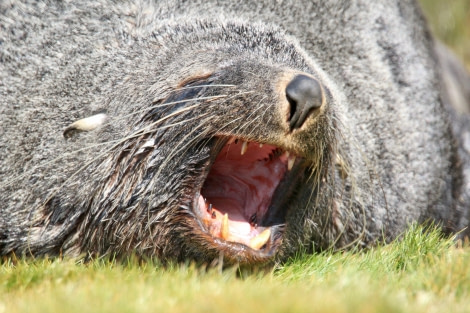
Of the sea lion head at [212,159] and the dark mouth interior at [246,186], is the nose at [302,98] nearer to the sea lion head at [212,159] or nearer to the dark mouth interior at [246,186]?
the sea lion head at [212,159]

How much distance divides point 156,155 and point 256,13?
1.86 metres

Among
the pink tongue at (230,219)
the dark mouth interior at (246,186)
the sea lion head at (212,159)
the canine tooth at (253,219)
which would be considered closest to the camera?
the sea lion head at (212,159)

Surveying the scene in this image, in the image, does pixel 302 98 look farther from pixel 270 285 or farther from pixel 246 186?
pixel 270 285

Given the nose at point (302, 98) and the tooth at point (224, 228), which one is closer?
the nose at point (302, 98)

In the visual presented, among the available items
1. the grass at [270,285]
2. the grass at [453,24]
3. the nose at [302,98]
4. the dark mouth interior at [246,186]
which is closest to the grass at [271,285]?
the grass at [270,285]

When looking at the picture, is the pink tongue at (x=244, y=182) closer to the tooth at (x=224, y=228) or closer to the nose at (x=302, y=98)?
the tooth at (x=224, y=228)

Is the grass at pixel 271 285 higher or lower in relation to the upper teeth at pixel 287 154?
lower

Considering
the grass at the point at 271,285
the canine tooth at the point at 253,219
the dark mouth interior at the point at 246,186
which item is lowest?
the grass at the point at 271,285

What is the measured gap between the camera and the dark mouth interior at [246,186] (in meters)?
4.83

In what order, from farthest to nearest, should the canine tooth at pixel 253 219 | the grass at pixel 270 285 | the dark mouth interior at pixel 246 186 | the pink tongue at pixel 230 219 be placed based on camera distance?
the canine tooth at pixel 253 219 → the dark mouth interior at pixel 246 186 → the pink tongue at pixel 230 219 → the grass at pixel 270 285

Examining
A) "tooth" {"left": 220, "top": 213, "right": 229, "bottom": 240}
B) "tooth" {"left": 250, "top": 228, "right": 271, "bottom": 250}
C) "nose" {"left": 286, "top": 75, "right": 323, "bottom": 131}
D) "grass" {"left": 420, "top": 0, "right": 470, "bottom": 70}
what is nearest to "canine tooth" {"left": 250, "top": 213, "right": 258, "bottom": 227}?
"tooth" {"left": 250, "top": 228, "right": 271, "bottom": 250}

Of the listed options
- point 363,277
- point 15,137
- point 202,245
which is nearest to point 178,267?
point 202,245

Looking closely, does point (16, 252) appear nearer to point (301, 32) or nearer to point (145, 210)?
point (145, 210)

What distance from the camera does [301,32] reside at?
20.6 feet
